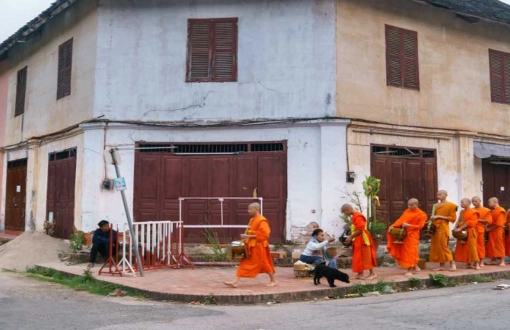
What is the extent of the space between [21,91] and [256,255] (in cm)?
1280

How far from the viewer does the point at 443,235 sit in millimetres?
11578

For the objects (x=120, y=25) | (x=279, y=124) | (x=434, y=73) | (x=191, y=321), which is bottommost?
(x=191, y=321)

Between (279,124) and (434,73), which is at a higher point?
(434,73)

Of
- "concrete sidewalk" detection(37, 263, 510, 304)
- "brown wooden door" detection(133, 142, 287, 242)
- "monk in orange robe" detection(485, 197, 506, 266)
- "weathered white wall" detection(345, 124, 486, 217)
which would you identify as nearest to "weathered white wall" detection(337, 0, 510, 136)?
"weathered white wall" detection(345, 124, 486, 217)

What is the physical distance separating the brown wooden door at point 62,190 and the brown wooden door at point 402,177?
8.08m

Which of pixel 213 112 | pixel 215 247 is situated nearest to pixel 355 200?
pixel 215 247

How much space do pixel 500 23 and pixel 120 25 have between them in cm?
1079

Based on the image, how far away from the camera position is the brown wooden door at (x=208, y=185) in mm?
13484

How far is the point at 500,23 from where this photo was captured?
15.9m

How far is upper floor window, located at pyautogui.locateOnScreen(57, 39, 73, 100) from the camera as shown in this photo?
51.1 feet

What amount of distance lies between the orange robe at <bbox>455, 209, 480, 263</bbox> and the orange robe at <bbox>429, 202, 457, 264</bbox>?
1.83 ft

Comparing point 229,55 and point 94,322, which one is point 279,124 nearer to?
point 229,55

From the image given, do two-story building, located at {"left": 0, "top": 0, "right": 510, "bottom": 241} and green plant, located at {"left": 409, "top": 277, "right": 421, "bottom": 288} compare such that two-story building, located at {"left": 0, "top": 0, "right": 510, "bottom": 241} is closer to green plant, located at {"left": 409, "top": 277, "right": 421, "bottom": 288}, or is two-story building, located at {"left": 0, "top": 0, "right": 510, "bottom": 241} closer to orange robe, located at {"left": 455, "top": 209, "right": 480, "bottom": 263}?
orange robe, located at {"left": 455, "top": 209, "right": 480, "bottom": 263}

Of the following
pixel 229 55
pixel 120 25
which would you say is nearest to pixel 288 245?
pixel 229 55
